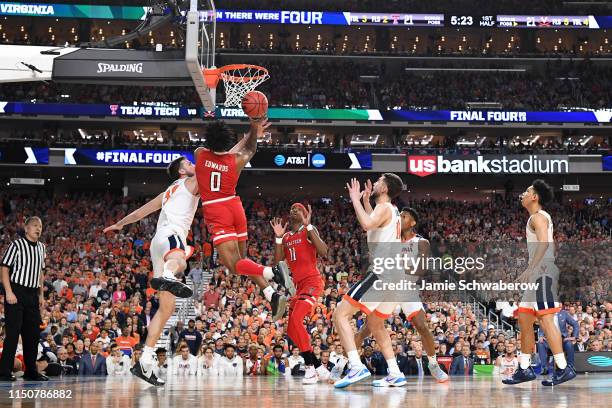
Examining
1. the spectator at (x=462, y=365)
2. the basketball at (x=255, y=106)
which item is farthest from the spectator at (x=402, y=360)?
the basketball at (x=255, y=106)

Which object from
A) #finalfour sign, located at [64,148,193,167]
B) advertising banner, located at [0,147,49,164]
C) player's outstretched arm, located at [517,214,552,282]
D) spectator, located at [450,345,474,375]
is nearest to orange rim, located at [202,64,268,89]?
player's outstretched arm, located at [517,214,552,282]

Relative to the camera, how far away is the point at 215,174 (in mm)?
8133

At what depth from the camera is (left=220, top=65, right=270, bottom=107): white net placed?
50.8ft

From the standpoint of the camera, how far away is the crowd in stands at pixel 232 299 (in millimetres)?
14445

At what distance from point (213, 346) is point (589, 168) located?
2447cm

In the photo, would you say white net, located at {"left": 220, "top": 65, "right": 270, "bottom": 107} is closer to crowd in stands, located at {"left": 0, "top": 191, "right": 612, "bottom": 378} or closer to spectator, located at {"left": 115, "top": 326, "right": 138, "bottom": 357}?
crowd in stands, located at {"left": 0, "top": 191, "right": 612, "bottom": 378}

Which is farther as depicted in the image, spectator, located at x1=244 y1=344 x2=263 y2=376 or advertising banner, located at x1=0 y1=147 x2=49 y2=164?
advertising banner, located at x1=0 y1=147 x2=49 y2=164

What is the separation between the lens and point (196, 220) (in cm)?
3044

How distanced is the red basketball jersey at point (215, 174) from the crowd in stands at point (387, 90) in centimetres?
2783

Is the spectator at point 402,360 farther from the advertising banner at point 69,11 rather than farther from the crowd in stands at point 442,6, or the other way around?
the crowd in stands at point 442,6

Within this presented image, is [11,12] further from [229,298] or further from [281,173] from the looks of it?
[229,298]

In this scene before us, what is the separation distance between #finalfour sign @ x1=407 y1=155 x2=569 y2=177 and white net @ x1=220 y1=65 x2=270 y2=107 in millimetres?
17297

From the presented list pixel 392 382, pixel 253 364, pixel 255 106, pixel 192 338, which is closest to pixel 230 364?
pixel 253 364

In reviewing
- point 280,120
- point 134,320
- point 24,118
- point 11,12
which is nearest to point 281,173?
point 280,120
